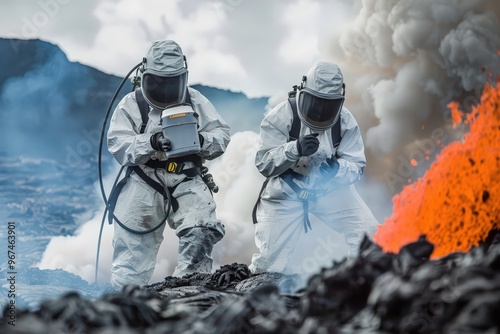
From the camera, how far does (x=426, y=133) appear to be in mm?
16641

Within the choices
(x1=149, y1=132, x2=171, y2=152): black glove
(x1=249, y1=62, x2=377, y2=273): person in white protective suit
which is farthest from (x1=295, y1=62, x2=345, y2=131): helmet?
(x1=149, y1=132, x2=171, y2=152): black glove

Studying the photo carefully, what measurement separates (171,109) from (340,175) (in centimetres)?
192

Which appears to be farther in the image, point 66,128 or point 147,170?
point 66,128

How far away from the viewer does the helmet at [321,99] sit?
9.33m

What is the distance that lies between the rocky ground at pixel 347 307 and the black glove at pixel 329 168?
5269mm

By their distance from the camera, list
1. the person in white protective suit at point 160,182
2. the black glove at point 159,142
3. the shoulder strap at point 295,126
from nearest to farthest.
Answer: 1. the black glove at point 159,142
2. the person in white protective suit at point 160,182
3. the shoulder strap at point 295,126

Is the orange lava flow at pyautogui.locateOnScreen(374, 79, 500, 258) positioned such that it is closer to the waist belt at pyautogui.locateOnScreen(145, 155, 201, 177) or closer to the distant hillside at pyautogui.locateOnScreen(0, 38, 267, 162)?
the waist belt at pyautogui.locateOnScreen(145, 155, 201, 177)

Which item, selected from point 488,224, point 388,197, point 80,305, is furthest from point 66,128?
point 80,305

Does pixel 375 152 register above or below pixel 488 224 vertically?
above

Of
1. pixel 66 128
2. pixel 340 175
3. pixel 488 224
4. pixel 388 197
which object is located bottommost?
pixel 488 224

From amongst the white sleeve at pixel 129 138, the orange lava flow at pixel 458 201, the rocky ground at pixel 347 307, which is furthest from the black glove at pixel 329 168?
the rocky ground at pixel 347 307

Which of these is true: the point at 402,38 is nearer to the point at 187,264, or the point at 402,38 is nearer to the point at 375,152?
the point at 375,152

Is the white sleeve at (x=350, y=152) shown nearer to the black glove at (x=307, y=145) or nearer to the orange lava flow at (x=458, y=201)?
the black glove at (x=307, y=145)

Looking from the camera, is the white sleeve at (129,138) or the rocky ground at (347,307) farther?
the white sleeve at (129,138)
